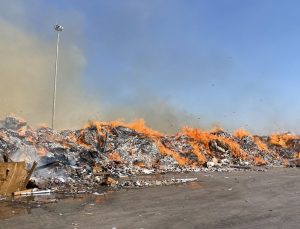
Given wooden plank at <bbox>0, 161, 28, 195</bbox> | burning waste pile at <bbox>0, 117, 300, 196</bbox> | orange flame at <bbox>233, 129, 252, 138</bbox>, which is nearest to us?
wooden plank at <bbox>0, 161, 28, 195</bbox>

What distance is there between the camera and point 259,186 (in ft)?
51.0

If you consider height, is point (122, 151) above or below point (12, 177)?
above

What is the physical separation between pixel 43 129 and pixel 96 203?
469 inches

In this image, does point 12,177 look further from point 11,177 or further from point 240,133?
point 240,133

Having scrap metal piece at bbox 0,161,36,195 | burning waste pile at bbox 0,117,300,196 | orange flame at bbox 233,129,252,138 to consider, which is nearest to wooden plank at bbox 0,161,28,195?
scrap metal piece at bbox 0,161,36,195

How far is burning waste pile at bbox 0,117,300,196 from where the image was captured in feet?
49.2

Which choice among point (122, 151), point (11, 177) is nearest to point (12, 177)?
point (11, 177)

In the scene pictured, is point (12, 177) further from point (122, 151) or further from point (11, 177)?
point (122, 151)

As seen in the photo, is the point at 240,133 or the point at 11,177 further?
the point at 240,133

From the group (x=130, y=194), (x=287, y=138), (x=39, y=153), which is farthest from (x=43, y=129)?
(x=287, y=138)

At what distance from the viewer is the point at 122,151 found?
2228 centimetres

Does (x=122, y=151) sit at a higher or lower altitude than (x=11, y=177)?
higher

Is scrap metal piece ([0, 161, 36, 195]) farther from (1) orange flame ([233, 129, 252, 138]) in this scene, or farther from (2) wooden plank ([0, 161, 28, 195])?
(1) orange flame ([233, 129, 252, 138])

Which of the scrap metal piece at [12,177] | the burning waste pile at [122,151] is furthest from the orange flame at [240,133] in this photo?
the scrap metal piece at [12,177]
